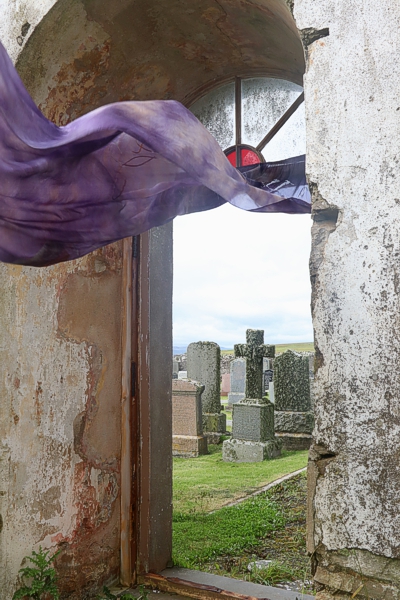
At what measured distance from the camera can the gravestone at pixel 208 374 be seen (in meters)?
9.66

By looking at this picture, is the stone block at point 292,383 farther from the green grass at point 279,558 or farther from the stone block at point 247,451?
the green grass at point 279,558

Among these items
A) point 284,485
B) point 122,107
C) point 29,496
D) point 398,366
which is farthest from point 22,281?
point 284,485

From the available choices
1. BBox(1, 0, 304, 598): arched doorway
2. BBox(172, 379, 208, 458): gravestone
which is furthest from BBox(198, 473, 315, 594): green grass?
BBox(172, 379, 208, 458): gravestone

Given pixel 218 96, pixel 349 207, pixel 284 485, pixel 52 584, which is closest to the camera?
pixel 349 207

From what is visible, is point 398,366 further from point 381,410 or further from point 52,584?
point 52,584

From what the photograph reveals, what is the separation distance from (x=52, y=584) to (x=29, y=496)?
1.44 ft

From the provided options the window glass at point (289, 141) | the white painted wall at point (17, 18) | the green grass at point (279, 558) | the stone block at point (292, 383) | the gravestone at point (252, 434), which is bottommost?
the green grass at point (279, 558)

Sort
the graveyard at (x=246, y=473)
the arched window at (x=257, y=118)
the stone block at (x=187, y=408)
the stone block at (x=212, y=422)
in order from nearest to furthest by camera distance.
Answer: the arched window at (x=257, y=118) < the graveyard at (x=246, y=473) < the stone block at (x=187, y=408) < the stone block at (x=212, y=422)

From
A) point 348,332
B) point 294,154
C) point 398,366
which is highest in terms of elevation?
point 294,154

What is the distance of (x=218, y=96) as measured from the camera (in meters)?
3.98

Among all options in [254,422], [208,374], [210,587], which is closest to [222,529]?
[210,587]

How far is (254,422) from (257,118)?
517 centimetres

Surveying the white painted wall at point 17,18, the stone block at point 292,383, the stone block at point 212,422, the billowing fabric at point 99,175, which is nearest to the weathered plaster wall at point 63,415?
the billowing fabric at point 99,175

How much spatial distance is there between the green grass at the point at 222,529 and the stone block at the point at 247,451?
2.13 metres
